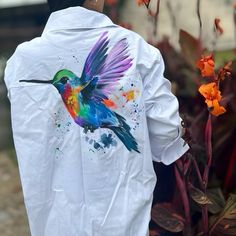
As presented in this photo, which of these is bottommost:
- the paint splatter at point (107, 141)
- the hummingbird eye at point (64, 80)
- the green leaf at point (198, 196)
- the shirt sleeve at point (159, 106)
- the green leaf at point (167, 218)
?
the green leaf at point (167, 218)

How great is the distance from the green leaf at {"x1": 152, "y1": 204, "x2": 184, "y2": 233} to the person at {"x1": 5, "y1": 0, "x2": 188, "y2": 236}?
1.21 feet

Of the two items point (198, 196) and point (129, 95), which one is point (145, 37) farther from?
point (129, 95)

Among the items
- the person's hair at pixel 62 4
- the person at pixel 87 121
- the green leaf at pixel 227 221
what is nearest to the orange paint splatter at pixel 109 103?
the person at pixel 87 121

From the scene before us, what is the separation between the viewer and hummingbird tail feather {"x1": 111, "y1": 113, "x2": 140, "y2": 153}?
220 centimetres

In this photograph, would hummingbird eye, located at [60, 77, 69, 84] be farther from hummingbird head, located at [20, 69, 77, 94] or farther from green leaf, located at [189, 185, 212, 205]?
green leaf, located at [189, 185, 212, 205]

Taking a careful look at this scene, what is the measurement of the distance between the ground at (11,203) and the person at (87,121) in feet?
5.13

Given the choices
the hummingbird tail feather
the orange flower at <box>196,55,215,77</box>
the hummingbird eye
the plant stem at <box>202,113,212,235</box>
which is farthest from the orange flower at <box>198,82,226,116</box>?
the hummingbird eye

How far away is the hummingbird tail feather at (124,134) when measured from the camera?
2201 mm

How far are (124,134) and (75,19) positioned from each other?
489 millimetres

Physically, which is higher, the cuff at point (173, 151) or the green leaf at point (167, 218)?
the cuff at point (173, 151)

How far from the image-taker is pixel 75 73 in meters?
2.19

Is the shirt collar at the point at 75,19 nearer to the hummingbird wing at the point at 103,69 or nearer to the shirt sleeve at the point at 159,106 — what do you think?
the hummingbird wing at the point at 103,69

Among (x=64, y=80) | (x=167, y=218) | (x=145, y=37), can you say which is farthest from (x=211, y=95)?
(x=145, y=37)

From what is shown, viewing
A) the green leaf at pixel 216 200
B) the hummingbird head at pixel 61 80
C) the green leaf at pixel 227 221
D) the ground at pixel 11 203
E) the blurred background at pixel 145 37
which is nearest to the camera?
the hummingbird head at pixel 61 80
